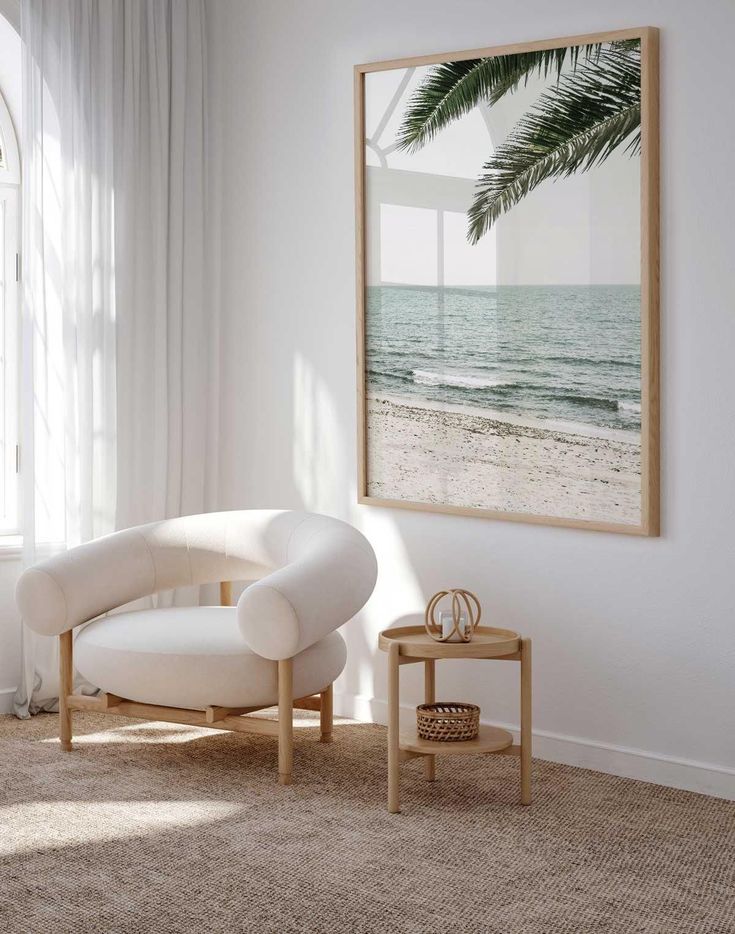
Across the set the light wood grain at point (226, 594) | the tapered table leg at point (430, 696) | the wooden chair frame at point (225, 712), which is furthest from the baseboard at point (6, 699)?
the tapered table leg at point (430, 696)

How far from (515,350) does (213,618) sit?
136 centimetres

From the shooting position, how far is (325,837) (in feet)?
10.9

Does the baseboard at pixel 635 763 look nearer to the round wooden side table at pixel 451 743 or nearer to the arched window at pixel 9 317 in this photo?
the round wooden side table at pixel 451 743

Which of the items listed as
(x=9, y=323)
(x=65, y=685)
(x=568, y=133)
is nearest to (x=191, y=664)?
(x=65, y=685)

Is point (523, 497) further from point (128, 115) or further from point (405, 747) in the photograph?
point (128, 115)

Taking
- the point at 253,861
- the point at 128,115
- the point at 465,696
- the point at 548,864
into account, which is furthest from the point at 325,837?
the point at 128,115

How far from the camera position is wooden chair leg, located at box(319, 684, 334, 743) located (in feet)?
13.8

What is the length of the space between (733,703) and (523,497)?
0.94 metres

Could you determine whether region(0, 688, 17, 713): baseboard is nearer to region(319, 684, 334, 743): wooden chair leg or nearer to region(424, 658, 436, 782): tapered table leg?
region(319, 684, 334, 743): wooden chair leg

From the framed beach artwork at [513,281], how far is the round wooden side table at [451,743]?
58cm

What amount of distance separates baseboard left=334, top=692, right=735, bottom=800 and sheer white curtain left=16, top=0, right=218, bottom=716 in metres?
1.73

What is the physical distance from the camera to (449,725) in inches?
142

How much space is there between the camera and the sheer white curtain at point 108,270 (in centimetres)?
455

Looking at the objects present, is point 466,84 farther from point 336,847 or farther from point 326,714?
point 336,847
